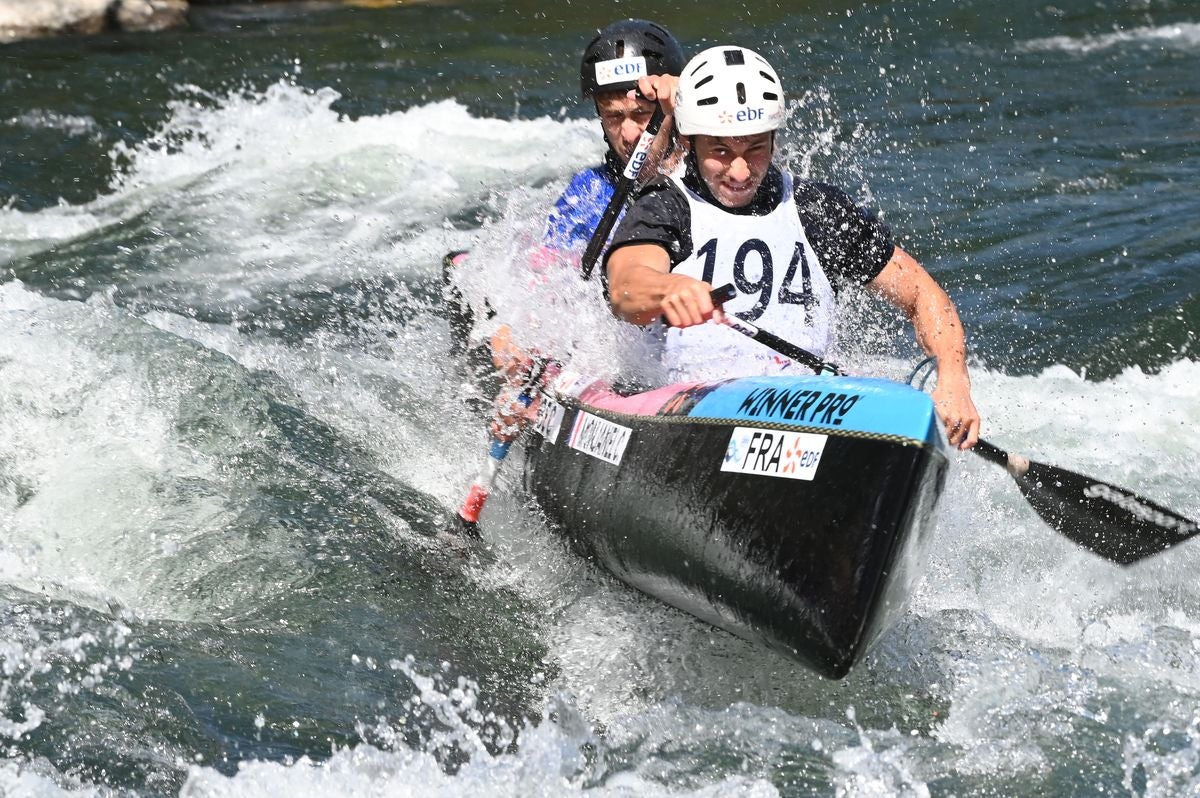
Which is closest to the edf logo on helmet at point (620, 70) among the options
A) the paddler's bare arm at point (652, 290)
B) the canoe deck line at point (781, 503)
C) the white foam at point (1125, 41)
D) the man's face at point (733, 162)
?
the man's face at point (733, 162)

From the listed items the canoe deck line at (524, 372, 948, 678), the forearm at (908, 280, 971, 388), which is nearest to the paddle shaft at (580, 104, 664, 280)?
the canoe deck line at (524, 372, 948, 678)

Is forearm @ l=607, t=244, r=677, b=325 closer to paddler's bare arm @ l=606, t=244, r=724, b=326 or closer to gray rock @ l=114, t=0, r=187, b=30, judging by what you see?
paddler's bare arm @ l=606, t=244, r=724, b=326

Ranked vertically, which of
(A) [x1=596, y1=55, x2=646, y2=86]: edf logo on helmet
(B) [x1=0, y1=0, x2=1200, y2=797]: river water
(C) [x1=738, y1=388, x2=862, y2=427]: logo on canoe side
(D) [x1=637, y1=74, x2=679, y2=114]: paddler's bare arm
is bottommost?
(B) [x1=0, y1=0, x2=1200, y2=797]: river water

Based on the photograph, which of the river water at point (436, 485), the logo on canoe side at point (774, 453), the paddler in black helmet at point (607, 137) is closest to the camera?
the logo on canoe side at point (774, 453)

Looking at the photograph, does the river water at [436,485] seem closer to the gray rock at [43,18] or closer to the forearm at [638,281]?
the forearm at [638,281]

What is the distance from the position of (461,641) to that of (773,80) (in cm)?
196

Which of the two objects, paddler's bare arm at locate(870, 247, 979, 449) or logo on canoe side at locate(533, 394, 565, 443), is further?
logo on canoe side at locate(533, 394, 565, 443)

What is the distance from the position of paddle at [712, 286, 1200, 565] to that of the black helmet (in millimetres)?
2073

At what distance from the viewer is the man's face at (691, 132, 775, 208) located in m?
4.26

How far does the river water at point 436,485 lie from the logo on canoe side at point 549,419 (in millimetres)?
219

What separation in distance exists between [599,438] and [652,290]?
614 millimetres

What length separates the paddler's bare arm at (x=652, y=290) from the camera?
11.8ft

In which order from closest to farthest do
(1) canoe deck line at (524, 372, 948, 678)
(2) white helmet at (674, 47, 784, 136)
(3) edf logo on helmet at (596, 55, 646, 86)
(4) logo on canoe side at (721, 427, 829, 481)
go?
(1) canoe deck line at (524, 372, 948, 678)
(4) logo on canoe side at (721, 427, 829, 481)
(2) white helmet at (674, 47, 784, 136)
(3) edf logo on helmet at (596, 55, 646, 86)

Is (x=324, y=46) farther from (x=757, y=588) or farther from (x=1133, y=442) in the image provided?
(x=757, y=588)
